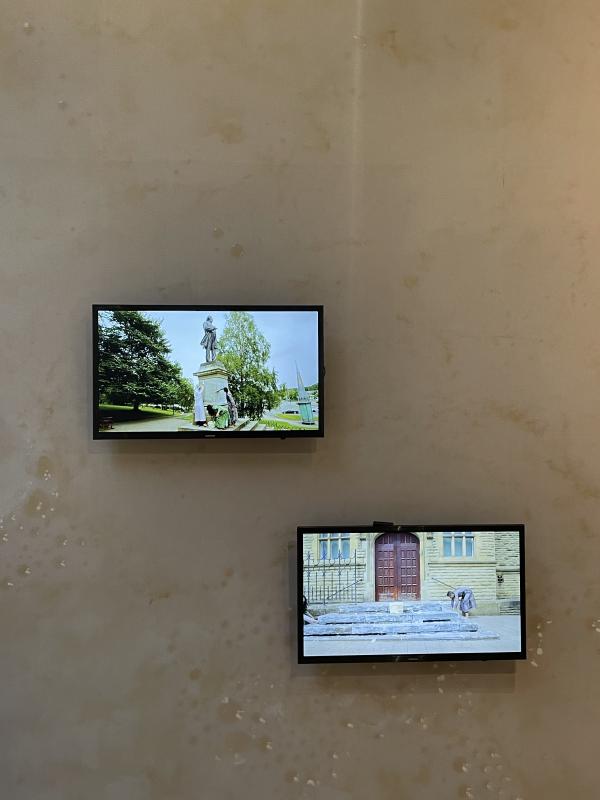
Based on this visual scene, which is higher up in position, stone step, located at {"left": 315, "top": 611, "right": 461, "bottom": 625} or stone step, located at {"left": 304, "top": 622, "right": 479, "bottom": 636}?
stone step, located at {"left": 315, "top": 611, "right": 461, "bottom": 625}

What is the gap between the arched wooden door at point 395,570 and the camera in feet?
6.81

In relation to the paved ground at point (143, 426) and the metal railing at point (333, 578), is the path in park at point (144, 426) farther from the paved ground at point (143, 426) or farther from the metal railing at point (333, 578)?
the metal railing at point (333, 578)

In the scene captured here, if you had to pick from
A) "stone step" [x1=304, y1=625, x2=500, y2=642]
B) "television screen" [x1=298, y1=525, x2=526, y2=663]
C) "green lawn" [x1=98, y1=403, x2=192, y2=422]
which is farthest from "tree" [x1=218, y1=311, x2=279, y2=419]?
"stone step" [x1=304, y1=625, x2=500, y2=642]

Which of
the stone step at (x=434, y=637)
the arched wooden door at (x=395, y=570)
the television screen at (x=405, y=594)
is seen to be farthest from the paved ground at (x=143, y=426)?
the stone step at (x=434, y=637)

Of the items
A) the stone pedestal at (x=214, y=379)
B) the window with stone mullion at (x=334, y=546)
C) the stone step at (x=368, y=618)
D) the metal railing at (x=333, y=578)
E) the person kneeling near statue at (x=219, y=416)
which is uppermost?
the stone pedestal at (x=214, y=379)

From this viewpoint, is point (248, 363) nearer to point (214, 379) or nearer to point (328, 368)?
point (214, 379)

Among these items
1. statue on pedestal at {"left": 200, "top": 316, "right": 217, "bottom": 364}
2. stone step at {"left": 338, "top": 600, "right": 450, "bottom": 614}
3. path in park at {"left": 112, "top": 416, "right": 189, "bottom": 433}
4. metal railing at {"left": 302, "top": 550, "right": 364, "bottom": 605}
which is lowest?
stone step at {"left": 338, "top": 600, "right": 450, "bottom": 614}

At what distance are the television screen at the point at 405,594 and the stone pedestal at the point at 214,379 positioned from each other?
1.62 ft

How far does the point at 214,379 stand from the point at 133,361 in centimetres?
26

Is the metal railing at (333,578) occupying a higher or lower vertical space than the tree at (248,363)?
lower

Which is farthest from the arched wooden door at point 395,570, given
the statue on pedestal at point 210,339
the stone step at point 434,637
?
the statue on pedestal at point 210,339

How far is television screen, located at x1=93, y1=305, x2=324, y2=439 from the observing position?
2.07 metres

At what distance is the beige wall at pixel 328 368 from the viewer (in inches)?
84.3

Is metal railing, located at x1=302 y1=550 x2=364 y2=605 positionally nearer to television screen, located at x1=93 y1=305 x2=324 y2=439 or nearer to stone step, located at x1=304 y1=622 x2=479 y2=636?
stone step, located at x1=304 y1=622 x2=479 y2=636
